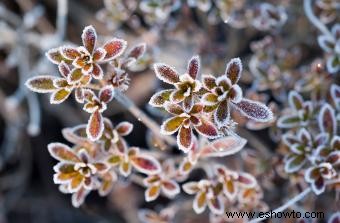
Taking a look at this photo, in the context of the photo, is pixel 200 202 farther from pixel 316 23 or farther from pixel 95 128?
pixel 316 23

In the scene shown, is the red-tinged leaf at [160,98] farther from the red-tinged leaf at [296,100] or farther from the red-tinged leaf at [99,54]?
the red-tinged leaf at [296,100]

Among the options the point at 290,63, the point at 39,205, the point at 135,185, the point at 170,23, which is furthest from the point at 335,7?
the point at 39,205

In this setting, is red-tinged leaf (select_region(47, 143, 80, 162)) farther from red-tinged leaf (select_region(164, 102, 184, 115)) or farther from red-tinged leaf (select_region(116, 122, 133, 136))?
red-tinged leaf (select_region(164, 102, 184, 115))

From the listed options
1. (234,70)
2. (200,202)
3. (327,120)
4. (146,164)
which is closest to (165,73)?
(234,70)

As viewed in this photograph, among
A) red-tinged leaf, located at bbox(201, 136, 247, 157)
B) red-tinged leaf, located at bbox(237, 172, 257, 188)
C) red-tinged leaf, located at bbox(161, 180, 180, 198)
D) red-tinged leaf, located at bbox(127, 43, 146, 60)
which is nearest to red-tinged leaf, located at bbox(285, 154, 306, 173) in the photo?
red-tinged leaf, located at bbox(237, 172, 257, 188)

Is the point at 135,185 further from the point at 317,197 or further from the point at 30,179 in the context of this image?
the point at 317,197

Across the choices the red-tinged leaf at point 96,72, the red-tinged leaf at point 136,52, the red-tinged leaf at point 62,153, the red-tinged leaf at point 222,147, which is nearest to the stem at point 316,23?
the red-tinged leaf at point 222,147
